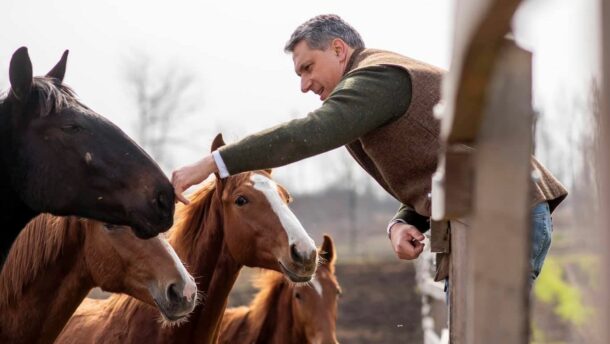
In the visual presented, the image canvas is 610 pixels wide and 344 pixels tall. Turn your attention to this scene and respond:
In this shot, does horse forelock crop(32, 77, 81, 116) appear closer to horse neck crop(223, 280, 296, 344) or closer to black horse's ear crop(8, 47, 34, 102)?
black horse's ear crop(8, 47, 34, 102)

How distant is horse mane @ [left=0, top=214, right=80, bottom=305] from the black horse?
80cm

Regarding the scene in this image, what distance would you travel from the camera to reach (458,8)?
1408 millimetres

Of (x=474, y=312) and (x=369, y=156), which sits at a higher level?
(x=474, y=312)

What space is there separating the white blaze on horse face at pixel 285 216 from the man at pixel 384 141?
1.40 metres

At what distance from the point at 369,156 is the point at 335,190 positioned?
48.7 metres

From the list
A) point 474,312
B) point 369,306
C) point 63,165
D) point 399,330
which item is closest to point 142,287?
point 63,165

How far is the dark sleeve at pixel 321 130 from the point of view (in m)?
3.54

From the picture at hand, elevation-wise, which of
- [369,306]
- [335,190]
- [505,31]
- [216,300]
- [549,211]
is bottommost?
[335,190]

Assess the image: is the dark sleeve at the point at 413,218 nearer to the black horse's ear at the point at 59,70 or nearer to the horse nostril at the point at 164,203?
the horse nostril at the point at 164,203

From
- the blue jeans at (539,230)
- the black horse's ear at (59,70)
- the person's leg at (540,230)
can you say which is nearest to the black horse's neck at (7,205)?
the black horse's ear at (59,70)

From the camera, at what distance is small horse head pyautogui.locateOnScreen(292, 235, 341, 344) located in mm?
7617

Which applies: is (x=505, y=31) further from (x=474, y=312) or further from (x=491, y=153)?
(x=474, y=312)

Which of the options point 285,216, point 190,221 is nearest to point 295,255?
point 285,216

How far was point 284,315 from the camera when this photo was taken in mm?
7500
